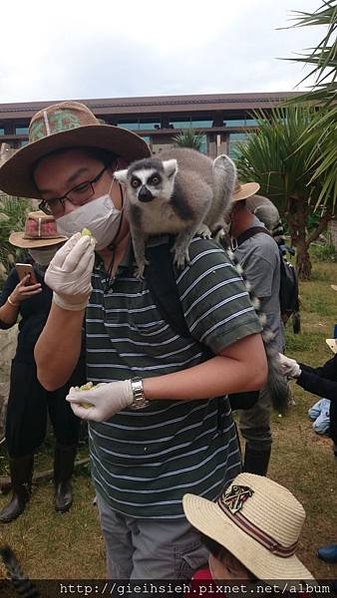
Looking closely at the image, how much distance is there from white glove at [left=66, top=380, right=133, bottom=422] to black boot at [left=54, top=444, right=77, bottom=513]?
213cm

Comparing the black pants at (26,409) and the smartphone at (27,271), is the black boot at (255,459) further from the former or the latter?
the smartphone at (27,271)

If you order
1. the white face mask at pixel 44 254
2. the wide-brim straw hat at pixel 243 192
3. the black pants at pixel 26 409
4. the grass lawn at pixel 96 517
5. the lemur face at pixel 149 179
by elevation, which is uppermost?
the lemur face at pixel 149 179

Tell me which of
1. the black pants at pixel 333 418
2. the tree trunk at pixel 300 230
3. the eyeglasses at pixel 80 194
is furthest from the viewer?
the tree trunk at pixel 300 230

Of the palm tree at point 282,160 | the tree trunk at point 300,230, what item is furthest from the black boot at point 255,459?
the tree trunk at point 300,230

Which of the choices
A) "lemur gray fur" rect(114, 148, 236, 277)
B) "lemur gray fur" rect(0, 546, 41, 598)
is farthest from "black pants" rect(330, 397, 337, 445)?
"lemur gray fur" rect(0, 546, 41, 598)

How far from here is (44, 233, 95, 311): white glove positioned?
3.87 ft

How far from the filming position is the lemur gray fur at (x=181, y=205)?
150cm

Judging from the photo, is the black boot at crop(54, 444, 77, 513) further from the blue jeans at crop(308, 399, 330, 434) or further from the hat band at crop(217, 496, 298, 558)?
the hat band at crop(217, 496, 298, 558)

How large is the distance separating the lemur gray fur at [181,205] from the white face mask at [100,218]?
0.08m

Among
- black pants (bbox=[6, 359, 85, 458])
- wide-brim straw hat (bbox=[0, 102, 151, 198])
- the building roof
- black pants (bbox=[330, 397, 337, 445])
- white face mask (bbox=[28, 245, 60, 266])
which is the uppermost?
the building roof

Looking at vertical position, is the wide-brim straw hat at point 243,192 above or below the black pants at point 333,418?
above

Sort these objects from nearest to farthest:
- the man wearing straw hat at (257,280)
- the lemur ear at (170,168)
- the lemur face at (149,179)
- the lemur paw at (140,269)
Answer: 1. the lemur paw at (140,269)
2. the lemur face at (149,179)
3. the lemur ear at (170,168)
4. the man wearing straw hat at (257,280)

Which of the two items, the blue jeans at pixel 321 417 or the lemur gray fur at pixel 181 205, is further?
the blue jeans at pixel 321 417

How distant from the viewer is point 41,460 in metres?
3.70
